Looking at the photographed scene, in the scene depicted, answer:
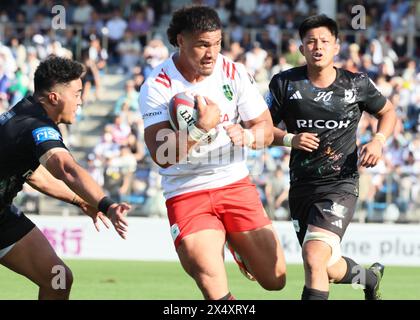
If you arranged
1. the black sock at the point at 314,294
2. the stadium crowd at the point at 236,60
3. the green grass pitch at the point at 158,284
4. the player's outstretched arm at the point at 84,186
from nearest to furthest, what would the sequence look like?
the player's outstretched arm at the point at 84,186, the black sock at the point at 314,294, the green grass pitch at the point at 158,284, the stadium crowd at the point at 236,60

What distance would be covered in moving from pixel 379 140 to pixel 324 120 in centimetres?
54

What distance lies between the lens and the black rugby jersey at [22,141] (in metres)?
8.25

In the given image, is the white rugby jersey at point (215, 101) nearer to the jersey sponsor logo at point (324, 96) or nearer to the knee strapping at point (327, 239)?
the knee strapping at point (327, 239)

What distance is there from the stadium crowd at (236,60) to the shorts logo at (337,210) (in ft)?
29.5

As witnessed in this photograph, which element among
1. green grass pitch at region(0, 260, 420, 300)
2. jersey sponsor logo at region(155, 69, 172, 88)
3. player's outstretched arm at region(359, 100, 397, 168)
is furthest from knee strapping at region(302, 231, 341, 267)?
green grass pitch at region(0, 260, 420, 300)

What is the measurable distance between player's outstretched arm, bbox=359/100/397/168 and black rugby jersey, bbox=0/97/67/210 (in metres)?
2.80

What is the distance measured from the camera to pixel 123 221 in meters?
7.30

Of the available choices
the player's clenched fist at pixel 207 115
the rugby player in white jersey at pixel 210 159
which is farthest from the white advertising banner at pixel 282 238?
the player's clenched fist at pixel 207 115

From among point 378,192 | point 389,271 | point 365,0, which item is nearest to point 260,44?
point 365,0

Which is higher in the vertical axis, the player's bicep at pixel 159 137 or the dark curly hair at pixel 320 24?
the dark curly hair at pixel 320 24

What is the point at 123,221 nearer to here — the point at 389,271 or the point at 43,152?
the point at 43,152

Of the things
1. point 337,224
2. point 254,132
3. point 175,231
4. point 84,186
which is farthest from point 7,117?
point 337,224
